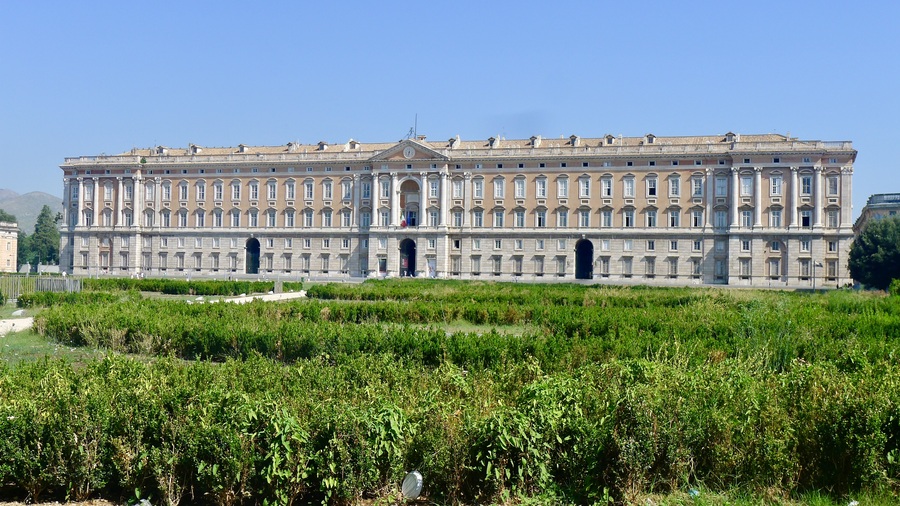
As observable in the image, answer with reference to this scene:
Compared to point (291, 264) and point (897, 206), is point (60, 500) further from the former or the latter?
point (897, 206)

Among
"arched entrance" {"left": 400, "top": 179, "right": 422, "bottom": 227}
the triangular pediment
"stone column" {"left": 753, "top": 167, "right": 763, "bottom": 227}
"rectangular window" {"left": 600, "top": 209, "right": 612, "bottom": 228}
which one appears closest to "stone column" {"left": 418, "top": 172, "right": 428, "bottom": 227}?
"arched entrance" {"left": 400, "top": 179, "right": 422, "bottom": 227}

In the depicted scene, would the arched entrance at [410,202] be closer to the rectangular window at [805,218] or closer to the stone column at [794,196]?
the stone column at [794,196]

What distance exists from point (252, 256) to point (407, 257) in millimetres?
15706

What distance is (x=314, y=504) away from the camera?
23.8 feet

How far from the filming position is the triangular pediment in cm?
6456

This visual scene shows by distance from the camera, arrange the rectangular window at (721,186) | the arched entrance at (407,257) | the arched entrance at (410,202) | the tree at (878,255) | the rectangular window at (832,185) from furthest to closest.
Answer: the arched entrance at (410,202) < the arched entrance at (407,257) < the rectangular window at (721,186) < the rectangular window at (832,185) < the tree at (878,255)

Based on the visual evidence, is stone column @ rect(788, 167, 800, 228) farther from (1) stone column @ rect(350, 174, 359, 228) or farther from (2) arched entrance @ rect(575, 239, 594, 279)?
(1) stone column @ rect(350, 174, 359, 228)

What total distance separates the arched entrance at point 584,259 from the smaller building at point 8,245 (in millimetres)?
69300

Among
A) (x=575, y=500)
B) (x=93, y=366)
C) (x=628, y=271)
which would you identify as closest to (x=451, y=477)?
(x=575, y=500)

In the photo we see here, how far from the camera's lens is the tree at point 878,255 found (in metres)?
47.7

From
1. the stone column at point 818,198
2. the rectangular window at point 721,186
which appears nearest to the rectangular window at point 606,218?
the rectangular window at point 721,186

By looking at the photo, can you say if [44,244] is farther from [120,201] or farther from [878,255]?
[878,255]

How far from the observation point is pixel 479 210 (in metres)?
64.9

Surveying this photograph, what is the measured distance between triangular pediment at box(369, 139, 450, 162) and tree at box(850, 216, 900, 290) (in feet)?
110
